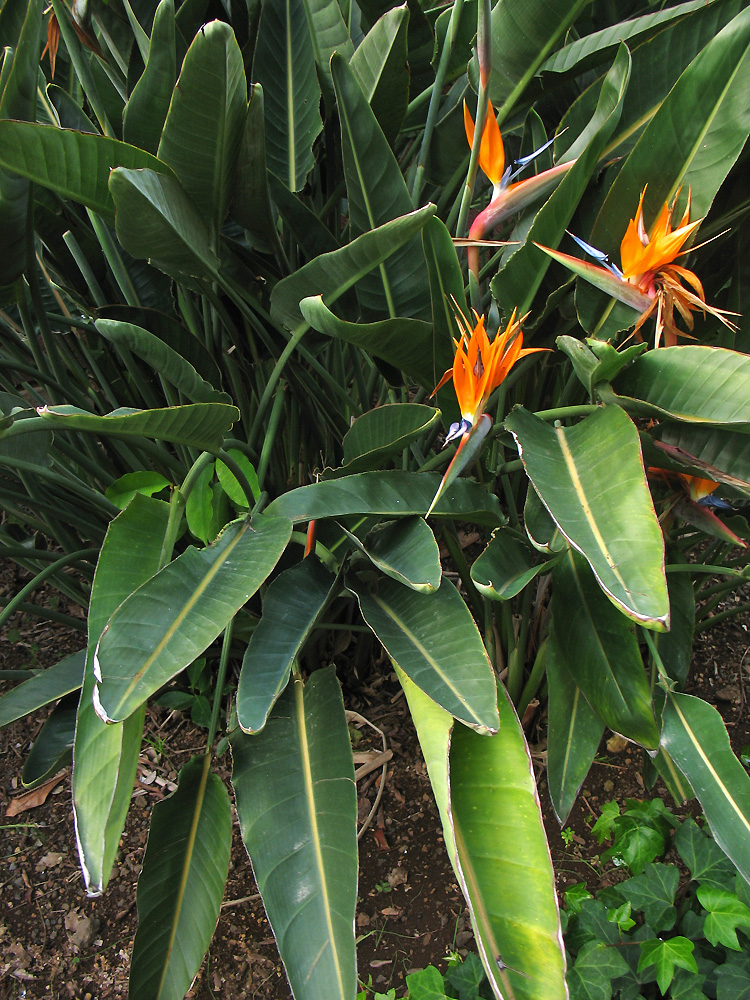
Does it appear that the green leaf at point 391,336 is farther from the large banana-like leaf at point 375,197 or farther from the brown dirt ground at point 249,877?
the brown dirt ground at point 249,877

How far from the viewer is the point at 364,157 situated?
772 mm

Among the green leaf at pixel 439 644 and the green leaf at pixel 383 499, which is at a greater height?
the green leaf at pixel 383 499

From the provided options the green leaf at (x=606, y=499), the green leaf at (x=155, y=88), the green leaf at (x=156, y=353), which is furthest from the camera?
the green leaf at (x=155, y=88)

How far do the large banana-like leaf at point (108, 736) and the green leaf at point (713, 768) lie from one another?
0.55 meters

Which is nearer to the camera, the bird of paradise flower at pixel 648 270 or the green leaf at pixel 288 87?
the bird of paradise flower at pixel 648 270

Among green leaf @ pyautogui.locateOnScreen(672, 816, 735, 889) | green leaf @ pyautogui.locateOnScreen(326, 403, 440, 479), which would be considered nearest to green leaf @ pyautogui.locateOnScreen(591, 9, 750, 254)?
green leaf @ pyautogui.locateOnScreen(326, 403, 440, 479)

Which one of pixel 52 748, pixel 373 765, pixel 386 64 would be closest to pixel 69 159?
pixel 386 64

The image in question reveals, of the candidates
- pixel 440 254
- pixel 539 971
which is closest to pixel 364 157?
pixel 440 254

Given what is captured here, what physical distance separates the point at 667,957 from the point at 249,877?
552 millimetres

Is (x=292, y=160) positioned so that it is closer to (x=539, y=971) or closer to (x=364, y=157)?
(x=364, y=157)

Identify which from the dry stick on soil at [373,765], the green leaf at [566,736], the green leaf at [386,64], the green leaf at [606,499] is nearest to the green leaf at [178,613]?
the green leaf at [606,499]

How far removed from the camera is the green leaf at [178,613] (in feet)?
1.79

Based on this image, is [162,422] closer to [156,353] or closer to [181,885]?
[156,353]

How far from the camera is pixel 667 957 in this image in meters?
0.69
